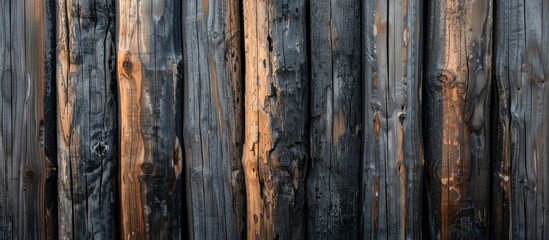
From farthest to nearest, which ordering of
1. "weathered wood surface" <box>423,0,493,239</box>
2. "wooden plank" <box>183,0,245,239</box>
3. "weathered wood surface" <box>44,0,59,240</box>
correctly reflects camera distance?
"weathered wood surface" <box>44,0,59,240</box> < "wooden plank" <box>183,0,245,239</box> < "weathered wood surface" <box>423,0,493,239</box>

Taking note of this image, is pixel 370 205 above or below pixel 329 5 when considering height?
below

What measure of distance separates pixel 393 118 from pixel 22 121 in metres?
2.14

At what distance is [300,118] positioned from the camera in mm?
3420

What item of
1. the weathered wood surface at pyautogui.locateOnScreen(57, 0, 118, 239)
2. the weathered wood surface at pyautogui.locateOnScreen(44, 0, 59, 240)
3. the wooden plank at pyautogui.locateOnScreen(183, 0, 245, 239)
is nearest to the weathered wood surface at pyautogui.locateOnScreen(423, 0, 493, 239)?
the wooden plank at pyautogui.locateOnScreen(183, 0, 245, 239)

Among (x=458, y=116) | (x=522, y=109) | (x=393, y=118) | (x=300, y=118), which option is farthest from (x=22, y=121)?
(x=522, y=109)

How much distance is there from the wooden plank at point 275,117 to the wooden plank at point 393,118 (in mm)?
361

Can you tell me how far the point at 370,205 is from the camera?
347cm

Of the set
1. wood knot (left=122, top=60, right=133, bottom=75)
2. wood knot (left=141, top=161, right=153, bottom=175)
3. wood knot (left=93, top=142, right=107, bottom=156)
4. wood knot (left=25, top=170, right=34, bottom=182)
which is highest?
wood knot (left=122, top=60, right=133, bottom=75)

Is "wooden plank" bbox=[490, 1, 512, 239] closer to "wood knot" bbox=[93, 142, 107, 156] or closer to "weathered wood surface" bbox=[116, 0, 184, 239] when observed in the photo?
"weathered wood surface" bbox=[116, 0, 184, 239]

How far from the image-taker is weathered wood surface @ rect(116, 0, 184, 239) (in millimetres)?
3428

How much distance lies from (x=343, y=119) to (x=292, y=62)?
42 cm

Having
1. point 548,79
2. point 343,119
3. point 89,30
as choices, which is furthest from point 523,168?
point 89,30

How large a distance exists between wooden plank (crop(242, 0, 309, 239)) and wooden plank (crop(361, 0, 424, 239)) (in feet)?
1.18

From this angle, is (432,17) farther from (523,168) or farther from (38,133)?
(38,133)
